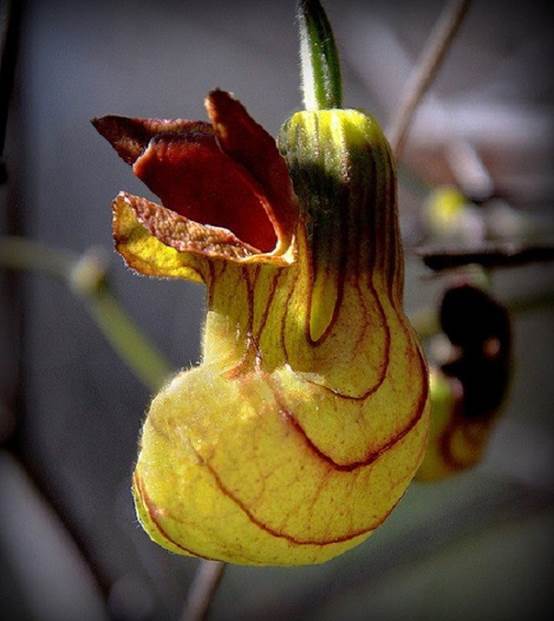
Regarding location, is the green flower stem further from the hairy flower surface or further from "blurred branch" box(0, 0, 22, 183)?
"blurred branch" box(0, 0, 22, 183)

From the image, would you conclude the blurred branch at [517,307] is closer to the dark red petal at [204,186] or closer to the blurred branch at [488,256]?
the blurred branch at [488,256]

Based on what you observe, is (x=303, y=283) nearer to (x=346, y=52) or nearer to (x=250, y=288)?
(x=250, y=288)

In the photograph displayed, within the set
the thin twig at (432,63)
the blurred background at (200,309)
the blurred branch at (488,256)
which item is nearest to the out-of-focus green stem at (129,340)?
the blurred background at (200,309)

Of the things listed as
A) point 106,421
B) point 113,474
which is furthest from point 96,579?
point 106,421

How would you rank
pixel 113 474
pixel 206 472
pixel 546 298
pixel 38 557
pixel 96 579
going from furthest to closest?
pixel 113 474 < pixel 38 557 < pixel 96 579 < pixel 546 298 < pixel 206 472

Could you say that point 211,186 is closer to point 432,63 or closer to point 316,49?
point 316,49

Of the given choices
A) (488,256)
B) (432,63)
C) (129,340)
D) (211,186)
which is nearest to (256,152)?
(211,186)
